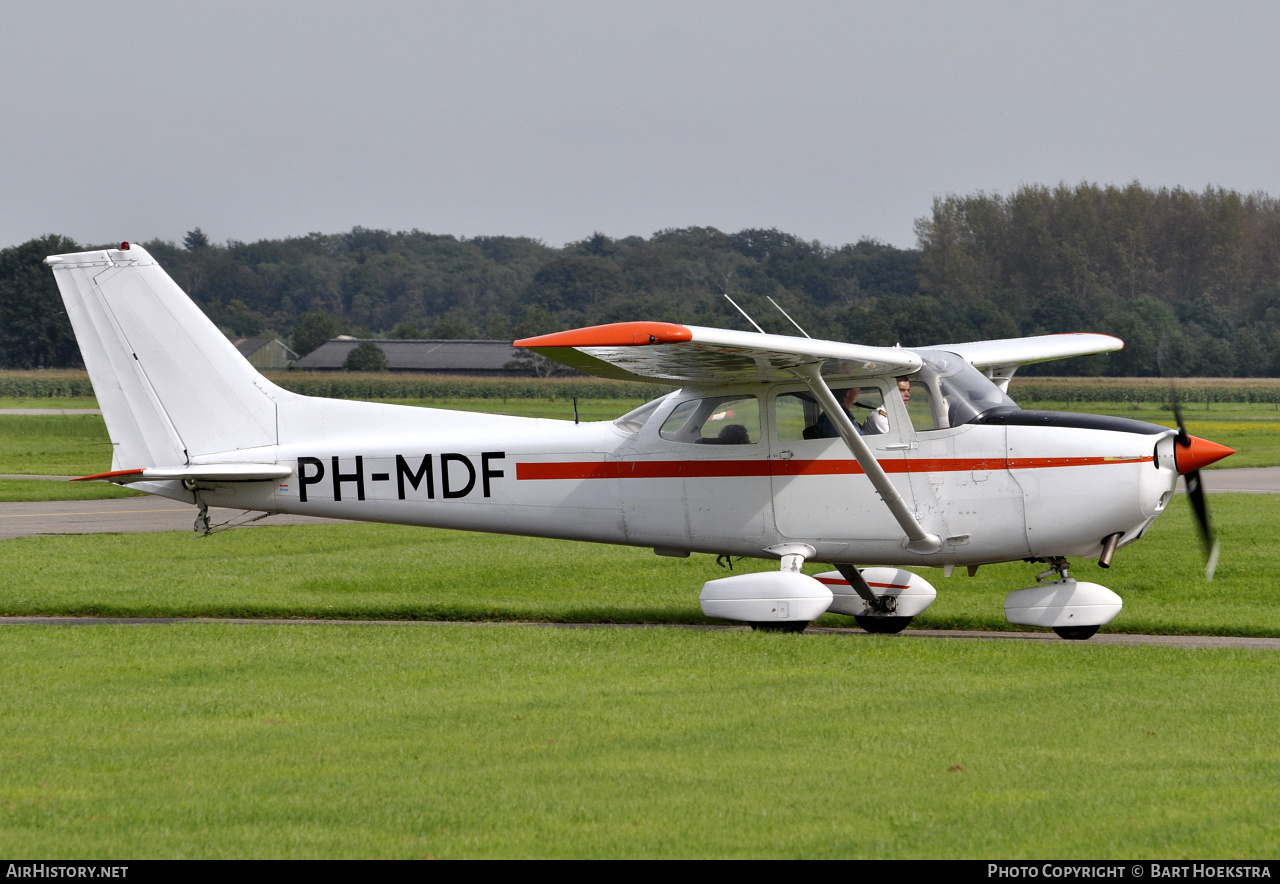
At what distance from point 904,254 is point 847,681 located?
10477cm

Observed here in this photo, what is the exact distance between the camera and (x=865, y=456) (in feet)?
34.4

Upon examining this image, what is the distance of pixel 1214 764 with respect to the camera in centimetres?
644

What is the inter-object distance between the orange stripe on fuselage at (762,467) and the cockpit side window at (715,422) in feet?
0.67

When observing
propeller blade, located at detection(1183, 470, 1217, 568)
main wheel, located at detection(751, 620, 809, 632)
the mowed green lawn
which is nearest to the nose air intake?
propeller blade, located at detection(1183, 470, 1217, 568)

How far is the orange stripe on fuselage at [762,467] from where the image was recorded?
34.4 feet

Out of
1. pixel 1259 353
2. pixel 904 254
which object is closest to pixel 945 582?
pixel 1259 353

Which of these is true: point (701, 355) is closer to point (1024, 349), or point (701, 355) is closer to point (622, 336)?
point (622, 336)

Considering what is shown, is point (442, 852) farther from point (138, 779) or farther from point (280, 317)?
point (280, 317)

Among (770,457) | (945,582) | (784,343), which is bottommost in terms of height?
(945,582)

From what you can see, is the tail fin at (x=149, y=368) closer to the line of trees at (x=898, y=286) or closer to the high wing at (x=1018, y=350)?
the high wing at (x=1018, y=350)

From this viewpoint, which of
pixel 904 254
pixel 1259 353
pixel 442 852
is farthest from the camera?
pixel 904 254

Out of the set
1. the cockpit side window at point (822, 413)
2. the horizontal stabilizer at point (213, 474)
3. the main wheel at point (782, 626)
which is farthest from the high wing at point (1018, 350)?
the horizontal stabilizer at point (213, 474)

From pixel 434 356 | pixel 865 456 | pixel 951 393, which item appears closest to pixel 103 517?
pixel 865 456

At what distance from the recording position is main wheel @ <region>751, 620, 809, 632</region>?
1064 cm
